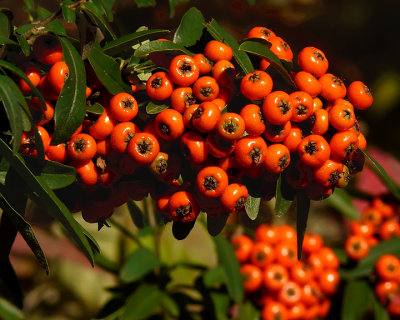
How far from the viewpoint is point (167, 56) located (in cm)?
69

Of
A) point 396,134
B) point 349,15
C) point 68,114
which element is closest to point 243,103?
point 68,114

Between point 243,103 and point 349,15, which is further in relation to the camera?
point 349,15

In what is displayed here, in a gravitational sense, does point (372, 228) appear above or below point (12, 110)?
below

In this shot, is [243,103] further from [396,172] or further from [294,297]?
[396,172]

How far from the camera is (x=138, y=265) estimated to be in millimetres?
1336

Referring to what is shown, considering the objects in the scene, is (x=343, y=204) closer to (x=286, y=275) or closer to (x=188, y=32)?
(x=286, y=275)

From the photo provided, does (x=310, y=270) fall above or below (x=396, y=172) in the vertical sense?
above

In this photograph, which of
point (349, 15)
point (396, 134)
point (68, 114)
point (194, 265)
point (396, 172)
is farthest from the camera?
point (349, 15)

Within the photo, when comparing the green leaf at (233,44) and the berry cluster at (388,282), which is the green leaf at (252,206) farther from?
the berry cluster at (388,282)

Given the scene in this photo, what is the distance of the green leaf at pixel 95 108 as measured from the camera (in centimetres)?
65

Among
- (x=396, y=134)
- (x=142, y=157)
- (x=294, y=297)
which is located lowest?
(x=396, y=134)

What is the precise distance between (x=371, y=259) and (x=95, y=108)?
1.03m

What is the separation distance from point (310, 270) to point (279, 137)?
2.83 ft

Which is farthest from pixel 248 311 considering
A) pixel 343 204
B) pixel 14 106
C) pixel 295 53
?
pixel 295 53
